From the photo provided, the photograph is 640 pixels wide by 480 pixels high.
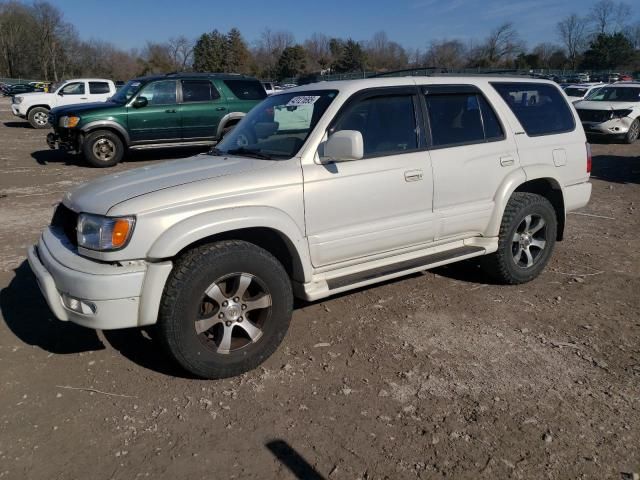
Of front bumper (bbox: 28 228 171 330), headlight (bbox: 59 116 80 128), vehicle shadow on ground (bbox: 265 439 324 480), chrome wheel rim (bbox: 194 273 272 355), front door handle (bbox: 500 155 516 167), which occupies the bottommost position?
vehicle shadow on ground (bbox: 265 439 324 480)

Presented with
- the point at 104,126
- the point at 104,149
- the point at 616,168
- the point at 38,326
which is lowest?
the point at 38,326

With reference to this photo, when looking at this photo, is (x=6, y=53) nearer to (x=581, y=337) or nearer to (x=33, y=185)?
(x=33, y=185)

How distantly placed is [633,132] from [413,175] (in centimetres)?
1408

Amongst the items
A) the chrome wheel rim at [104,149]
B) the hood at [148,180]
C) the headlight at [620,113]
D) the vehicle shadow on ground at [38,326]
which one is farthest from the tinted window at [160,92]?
the headlight at [620,113]

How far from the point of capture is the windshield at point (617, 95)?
15.6m

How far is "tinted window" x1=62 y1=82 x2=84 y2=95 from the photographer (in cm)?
1845

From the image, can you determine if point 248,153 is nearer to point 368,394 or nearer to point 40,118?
point 368,394

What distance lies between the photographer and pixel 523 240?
483cm

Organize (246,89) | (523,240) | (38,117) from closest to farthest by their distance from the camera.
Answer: (523,240) < (246,89) < (38,117)

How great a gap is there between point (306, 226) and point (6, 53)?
299 feet

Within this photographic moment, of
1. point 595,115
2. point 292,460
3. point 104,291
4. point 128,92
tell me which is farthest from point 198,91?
point 595,115

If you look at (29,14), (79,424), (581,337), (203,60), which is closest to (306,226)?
(79,424)

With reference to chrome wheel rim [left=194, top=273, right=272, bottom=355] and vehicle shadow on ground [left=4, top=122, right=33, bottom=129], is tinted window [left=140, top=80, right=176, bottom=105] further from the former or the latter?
vehicle shadow on ground [left=4, top=122, right=33, bottom=129]

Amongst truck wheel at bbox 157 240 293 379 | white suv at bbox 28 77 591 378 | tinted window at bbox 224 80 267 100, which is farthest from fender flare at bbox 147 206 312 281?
tinted window at bbox 224 80 267 100
